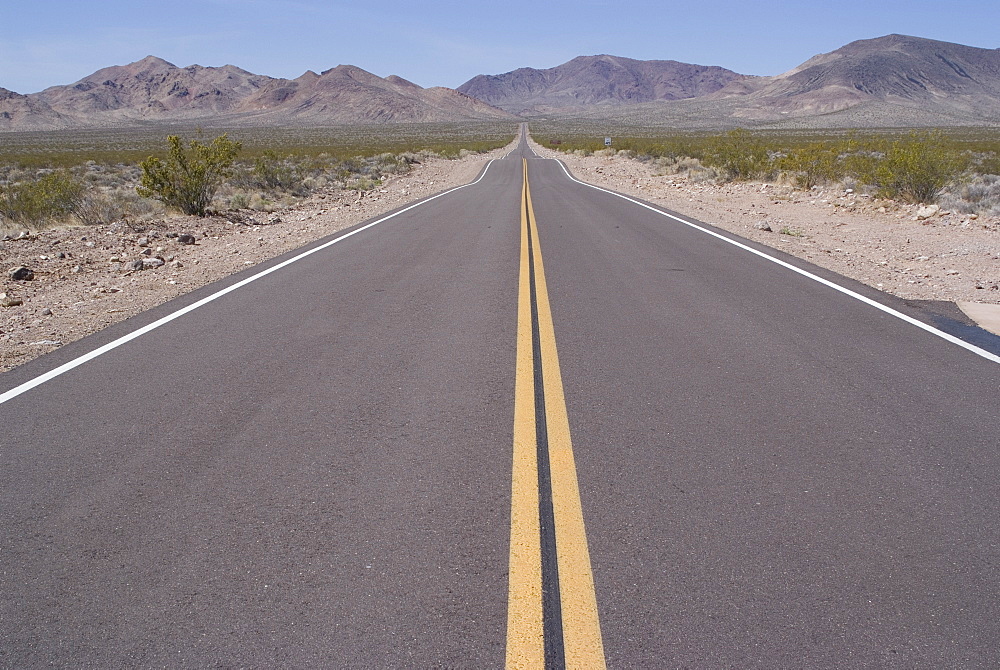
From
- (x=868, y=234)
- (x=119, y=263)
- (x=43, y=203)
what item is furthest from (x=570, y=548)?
(x=43, y=203)

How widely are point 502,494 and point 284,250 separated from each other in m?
10.3

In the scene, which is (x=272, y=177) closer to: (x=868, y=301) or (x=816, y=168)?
(x=816, y=168)

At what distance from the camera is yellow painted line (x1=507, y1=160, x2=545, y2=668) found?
271 cm

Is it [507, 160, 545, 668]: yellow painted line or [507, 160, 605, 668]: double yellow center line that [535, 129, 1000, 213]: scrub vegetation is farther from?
[507, 160, 545, 668]: yellow painted line

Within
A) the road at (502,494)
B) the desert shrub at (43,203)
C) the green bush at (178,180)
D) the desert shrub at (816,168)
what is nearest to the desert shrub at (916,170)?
the desert shrub at (816,168)

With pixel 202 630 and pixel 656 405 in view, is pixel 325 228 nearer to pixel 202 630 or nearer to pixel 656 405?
pixel 656 405

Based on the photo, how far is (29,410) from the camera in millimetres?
5031

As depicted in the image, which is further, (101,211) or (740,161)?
(740,161)

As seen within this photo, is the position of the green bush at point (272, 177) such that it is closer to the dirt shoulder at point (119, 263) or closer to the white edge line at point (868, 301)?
the dirt shoulder at point (119, 263)

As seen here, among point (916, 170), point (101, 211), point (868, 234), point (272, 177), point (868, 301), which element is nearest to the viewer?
point (868, 301)

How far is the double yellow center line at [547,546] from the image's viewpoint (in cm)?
271

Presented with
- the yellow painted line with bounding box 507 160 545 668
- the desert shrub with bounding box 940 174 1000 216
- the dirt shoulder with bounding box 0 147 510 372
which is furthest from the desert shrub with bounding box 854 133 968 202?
the yellow painted line with bounding box 507 160 545 668

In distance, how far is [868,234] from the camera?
15.4m

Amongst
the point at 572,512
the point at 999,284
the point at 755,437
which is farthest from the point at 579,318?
the point at 999,284
